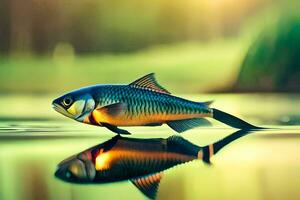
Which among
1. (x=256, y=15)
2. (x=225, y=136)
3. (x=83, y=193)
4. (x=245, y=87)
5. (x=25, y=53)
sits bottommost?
(x=83, y=193)

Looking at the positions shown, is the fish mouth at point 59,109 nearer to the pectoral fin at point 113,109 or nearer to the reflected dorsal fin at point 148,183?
the pectoral fin at point 113,109

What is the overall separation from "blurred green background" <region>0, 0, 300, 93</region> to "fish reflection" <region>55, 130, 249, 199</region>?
0.56 ft

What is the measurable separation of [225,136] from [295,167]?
0.73ft

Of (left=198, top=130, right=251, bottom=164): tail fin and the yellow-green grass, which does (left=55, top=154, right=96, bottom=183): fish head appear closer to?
the yellow-green grass

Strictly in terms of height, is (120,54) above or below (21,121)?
above

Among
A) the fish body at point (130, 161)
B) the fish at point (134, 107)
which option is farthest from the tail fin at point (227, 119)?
the fish body at point (130, 161)

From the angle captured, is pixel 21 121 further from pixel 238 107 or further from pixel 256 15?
pixel 256 15

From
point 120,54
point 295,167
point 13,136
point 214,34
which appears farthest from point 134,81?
point 295,167

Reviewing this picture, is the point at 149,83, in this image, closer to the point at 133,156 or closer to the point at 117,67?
the point at 117,67

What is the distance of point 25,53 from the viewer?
5.64ft

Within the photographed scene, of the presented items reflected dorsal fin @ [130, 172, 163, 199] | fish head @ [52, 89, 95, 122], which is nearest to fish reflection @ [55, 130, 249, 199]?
reflected dorsal fin @ [130, 172, 163, 199]

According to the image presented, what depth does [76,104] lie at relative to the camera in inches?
67.4

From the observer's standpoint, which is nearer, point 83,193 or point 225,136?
point 83,193

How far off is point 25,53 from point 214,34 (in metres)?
0.56
